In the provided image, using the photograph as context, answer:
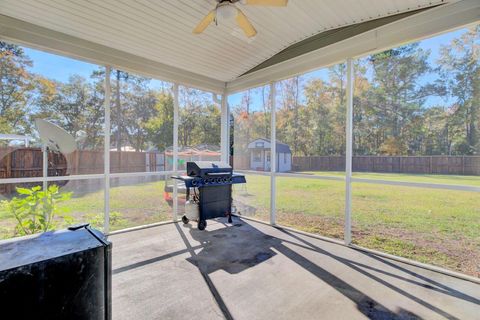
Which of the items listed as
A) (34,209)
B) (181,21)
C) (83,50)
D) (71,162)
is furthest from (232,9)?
(34,209)

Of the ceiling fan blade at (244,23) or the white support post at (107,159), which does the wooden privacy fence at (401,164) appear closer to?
the ceiling fan blade at (244,23)

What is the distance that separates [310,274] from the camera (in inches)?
110

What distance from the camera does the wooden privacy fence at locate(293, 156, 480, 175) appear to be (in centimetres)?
284

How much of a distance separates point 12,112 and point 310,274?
420 cm

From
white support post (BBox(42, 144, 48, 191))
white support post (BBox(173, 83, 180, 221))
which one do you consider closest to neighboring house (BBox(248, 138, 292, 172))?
white support post (BBox(173, 83, 180, 221))

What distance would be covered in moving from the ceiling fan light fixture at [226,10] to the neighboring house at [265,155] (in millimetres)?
2602

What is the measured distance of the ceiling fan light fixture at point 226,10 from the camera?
8.03 feet

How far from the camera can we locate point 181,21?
3.25 meters

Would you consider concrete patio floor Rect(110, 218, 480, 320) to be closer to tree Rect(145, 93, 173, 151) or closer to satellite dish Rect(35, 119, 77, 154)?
satellite dish Rect(35, 119, 77, 154)

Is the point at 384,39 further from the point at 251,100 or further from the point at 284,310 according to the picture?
the point at 284,310

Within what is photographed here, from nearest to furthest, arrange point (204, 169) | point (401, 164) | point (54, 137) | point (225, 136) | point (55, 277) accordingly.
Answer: point (55, 277) < point (401, 164) < point (54, 137) < point (204, 169) < point (225, 136)

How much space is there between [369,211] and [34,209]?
4.62 metres

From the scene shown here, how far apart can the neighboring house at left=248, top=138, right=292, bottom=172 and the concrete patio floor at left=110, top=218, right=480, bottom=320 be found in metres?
1.45

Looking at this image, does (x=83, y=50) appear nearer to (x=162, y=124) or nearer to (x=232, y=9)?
(x=162, y=124)
